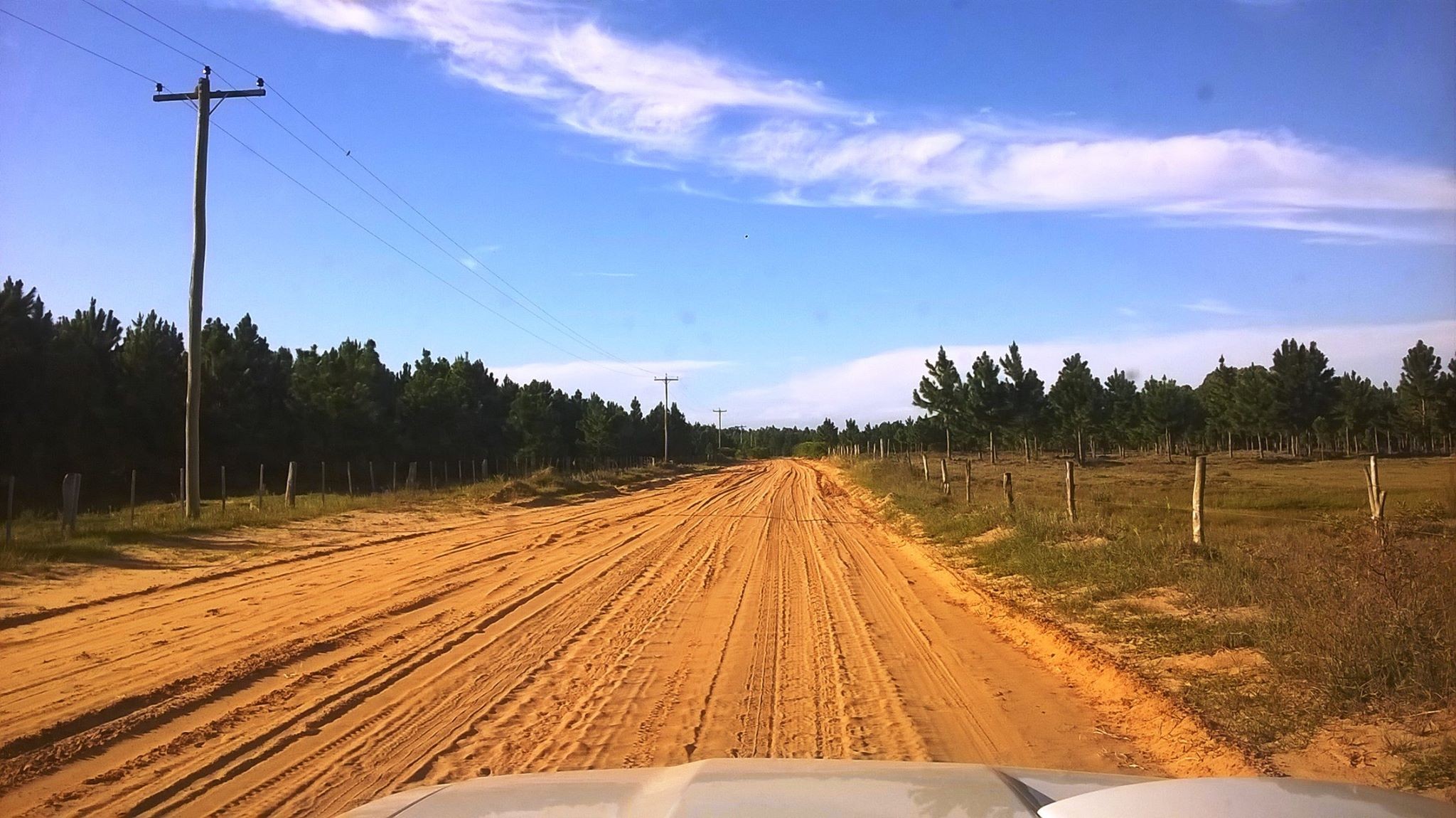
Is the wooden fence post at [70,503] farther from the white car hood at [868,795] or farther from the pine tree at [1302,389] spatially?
the pine tree at [1302,389]

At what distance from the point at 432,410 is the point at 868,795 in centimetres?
6492

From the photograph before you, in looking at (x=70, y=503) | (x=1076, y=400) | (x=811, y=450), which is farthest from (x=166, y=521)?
(x=811, y=450)

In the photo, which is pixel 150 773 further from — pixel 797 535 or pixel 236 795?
pixel 797 535

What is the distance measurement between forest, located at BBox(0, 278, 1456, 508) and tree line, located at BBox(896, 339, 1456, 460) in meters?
0.15

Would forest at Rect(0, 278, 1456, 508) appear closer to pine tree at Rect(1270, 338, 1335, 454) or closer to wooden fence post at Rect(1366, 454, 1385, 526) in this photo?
pine tree at Rect(1270, 338, 1335, 454)

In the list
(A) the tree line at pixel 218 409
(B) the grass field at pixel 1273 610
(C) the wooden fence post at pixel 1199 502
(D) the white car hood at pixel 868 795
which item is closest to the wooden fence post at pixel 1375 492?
(B) the grass field at pixel 1273 610

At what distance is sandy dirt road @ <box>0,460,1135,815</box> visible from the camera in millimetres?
5793

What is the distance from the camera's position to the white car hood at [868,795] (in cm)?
283

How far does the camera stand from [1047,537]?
16.6 metres

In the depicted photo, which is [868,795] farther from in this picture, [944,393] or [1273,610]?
[944,393]

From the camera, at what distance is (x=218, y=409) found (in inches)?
1788

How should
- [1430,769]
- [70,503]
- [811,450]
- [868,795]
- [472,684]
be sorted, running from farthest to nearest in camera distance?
[811,450] → [70,503] → [472,684] → [1430,769] → [868,795]

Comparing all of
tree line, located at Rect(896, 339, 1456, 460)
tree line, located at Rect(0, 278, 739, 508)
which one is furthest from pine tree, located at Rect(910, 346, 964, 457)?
tree line, located at Rect(0, 278, 739, 508)

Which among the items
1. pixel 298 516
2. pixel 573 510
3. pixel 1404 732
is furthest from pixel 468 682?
pixel 573 510
